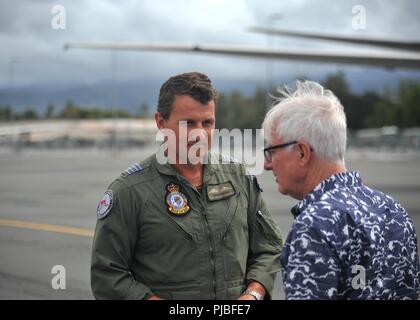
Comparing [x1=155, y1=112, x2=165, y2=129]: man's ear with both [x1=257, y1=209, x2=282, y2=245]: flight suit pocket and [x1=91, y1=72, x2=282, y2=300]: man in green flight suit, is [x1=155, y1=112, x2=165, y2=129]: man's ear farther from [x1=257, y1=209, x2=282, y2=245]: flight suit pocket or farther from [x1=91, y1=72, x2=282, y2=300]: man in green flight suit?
[x1=257, y1=209, x2=282, y2=245]: flight suit pocket

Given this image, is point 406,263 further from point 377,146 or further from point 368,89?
point 368,89

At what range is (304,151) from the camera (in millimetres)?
2320

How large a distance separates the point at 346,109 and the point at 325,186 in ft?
381

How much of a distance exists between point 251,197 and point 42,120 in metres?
104

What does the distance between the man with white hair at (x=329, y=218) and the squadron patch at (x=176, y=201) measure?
1.56 ft

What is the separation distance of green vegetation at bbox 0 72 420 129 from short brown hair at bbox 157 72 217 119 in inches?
3780

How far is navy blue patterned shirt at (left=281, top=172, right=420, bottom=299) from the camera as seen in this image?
6.84 feet

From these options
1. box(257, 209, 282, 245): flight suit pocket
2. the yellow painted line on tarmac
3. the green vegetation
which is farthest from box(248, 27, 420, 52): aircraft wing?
the green vegetation

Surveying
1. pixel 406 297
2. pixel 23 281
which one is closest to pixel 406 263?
pixel 406 297

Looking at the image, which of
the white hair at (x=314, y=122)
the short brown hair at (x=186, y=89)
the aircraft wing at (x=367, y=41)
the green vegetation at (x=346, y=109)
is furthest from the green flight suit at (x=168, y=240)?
the green vegetation at (x=346, y=109)

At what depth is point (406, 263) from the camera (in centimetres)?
230

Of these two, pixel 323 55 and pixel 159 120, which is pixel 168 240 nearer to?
pixel 159 120

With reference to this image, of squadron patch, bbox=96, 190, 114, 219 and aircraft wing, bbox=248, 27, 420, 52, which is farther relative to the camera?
aircraft wing, bbox=248, 27, 420, 52

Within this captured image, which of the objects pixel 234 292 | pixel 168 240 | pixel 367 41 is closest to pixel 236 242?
pixel 234 292
